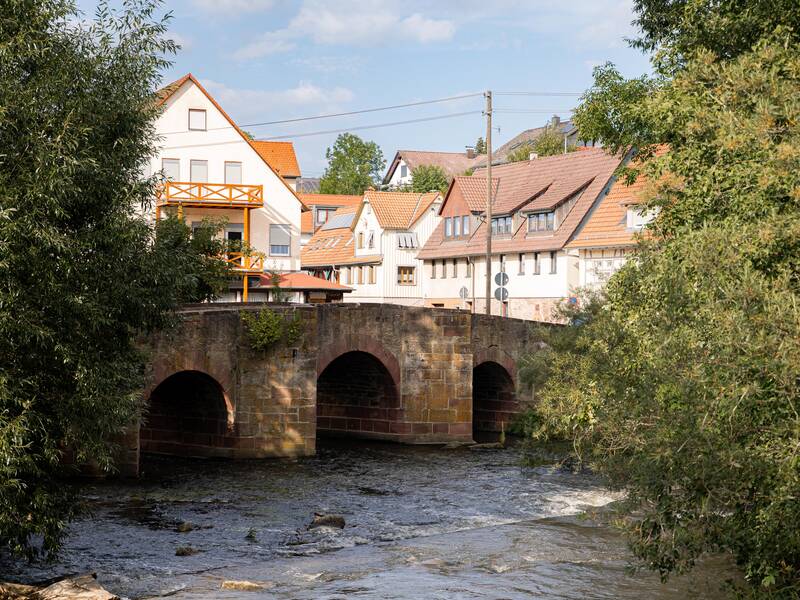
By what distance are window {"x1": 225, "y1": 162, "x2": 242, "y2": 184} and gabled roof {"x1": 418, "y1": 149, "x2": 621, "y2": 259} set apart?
50.3 ft

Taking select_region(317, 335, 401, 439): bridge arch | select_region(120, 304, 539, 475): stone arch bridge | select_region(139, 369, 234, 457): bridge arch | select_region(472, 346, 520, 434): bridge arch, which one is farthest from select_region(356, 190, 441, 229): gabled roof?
select_region(139, 369, 234, 457): bridge arch

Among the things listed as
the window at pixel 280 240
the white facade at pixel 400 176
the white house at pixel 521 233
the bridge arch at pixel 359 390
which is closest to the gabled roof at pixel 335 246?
the white house at pixel 521 233

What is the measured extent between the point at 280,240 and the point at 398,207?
836 inches

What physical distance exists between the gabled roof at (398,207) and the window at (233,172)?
20.3 metres

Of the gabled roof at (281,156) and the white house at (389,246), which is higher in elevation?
the gabled roof at (281,156)

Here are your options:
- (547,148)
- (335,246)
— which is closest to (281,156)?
(335,246)

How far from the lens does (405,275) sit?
71000mm

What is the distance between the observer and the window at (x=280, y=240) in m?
52.2

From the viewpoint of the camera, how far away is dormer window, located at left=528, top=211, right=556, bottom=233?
184ft

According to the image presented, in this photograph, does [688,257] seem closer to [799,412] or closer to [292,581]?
[799,412]

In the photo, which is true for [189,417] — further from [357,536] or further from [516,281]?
[516,281]

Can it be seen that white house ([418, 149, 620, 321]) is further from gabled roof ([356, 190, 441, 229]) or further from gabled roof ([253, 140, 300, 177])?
gabled roof ([253, 140, 300, 177])

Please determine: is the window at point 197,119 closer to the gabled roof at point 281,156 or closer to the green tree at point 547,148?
the gabled roof at point 281,156

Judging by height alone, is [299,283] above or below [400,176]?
below
